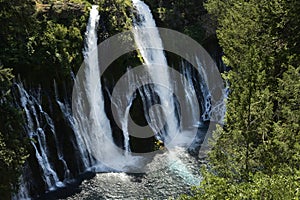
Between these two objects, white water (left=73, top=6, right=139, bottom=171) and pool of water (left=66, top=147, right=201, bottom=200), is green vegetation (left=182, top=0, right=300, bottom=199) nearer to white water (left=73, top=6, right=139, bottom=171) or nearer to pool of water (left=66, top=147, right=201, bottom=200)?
pool of water (left=66, top=147, right=201, bottom=200)

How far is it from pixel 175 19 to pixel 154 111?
945cm

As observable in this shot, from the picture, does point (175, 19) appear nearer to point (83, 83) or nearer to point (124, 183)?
point (83, 83)

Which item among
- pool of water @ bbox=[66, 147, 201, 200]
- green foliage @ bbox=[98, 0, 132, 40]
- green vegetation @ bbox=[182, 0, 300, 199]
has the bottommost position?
pool of water @ bbox=[66, 147, 201, 200]

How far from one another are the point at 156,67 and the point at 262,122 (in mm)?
18321

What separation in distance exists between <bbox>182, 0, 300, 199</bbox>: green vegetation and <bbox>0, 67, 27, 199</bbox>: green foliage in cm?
802

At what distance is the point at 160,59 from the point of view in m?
30.4

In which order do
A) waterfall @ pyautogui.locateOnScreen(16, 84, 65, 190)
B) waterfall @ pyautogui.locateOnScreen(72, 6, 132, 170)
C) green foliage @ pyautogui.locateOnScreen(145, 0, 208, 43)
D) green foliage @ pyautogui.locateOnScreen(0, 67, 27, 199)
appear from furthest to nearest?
green foliage @ pyautogui.locateOnScreen(145, 0, 208, 43) < waterfall @ pyautogui.locateOnScreen(72, 6, 132, 170) < waterfall @ pyautogui.locateOnScreen(16, 84, 65, 190) < green foliage @ pyautogui.locateOnScreen(0, 67, 27, 199)

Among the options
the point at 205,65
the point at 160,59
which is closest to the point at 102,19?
the point at 160,59

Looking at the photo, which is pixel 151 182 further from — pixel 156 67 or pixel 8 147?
pixel 156 67

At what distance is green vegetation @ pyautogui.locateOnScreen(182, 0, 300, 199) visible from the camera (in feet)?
29.7

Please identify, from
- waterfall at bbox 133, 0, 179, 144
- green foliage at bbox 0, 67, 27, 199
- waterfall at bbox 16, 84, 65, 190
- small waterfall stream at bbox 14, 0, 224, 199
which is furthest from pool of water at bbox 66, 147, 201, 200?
green foliage at bbox 0, 67, 27, 199

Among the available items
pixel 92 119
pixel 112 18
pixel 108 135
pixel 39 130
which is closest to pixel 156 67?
pixel 112 18

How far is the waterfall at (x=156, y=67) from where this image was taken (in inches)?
1118

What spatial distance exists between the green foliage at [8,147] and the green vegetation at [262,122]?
8018 millimetres
